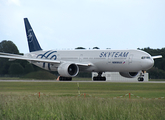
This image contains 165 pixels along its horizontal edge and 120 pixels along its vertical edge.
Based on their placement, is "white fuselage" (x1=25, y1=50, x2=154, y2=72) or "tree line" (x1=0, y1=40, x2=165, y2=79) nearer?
"white fuselage" (x1=25, y1=50, x2=154, y2=72)

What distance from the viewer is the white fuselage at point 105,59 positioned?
46.2 meters

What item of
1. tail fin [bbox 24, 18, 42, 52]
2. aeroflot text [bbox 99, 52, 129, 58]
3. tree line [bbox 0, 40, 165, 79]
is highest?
tail fin [bbox 24, 18, 42, 52]

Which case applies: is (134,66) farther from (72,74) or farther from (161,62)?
(161,62)

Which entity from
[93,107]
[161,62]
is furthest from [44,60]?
[161,62]

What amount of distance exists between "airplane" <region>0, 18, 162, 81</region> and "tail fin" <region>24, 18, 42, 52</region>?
1381 mm

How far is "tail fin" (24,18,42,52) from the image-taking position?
58156mm

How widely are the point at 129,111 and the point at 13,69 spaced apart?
207ft

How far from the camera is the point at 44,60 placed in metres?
50.2

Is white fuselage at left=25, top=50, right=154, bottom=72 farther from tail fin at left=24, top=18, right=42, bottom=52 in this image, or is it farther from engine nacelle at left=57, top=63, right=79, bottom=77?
tail fin at left=24, top=18, right=42, bottom=52

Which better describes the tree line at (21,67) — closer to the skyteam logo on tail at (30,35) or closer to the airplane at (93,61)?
the skyteam logo on tail at (30,35)

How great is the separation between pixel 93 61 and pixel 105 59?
2.29 metres

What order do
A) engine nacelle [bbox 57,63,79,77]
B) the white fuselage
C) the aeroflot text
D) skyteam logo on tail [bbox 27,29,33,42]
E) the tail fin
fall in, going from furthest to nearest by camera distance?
1. skyteam logo on tail [bbox 27,29,33,42]
2. the tail fin
3. engine nacelle [bbox 57,63,79,77]
4. the aeroflot text
5. the white fuselage

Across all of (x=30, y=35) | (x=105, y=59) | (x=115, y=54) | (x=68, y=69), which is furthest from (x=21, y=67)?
(x=115, y=54)

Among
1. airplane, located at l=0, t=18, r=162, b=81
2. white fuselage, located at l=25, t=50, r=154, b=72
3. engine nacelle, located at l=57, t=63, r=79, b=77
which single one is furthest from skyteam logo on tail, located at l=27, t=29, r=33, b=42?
engine nacelle, located at l=57, t=63, r=79, b=77
